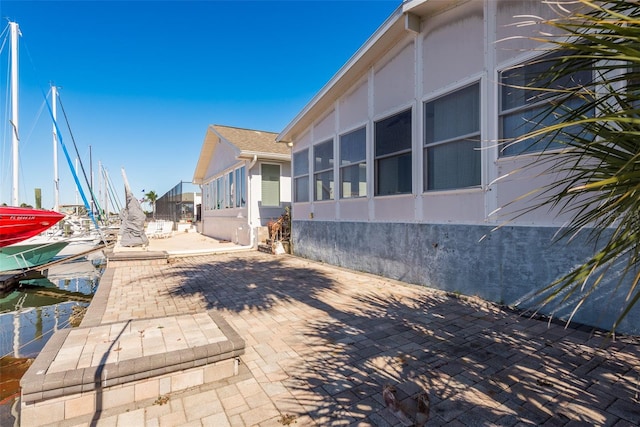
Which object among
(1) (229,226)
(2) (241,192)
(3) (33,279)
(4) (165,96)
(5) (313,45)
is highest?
(5) (313,45)

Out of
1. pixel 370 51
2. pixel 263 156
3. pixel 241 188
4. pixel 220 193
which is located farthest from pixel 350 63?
pixel 220 193

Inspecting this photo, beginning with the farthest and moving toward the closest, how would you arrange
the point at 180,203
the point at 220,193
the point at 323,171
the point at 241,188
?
the point at 180,203, the point at 220,193, the point at 241,188, the point at 323,171

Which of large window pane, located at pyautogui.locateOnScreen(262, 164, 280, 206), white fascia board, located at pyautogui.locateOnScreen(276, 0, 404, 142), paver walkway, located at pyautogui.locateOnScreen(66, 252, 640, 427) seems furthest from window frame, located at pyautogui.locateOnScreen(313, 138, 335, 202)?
paver walkway, located at pyautogui.locateOnScreen(66, 252, 640, 427)

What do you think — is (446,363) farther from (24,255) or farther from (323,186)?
(24,255)

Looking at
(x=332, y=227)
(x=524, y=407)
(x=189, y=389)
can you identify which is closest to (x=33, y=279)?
(x=332, y=227)

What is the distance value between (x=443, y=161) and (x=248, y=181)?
9184mm

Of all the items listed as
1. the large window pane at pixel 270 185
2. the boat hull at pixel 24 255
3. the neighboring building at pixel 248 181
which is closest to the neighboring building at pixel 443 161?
the neighboring building at pixel 248 181

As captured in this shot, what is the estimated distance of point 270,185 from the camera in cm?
1397

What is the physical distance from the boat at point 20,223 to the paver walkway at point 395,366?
625cm

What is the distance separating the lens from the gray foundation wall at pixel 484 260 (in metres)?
4.16

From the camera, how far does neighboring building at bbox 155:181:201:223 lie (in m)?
27.0

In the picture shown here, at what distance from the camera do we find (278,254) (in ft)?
38.1

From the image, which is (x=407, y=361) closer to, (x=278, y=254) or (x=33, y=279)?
(x=278, y=254)

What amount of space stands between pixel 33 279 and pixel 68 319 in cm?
584
